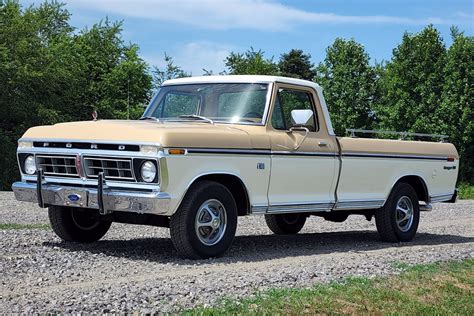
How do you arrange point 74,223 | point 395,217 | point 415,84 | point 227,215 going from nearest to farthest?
point 227,215
point 74,223
point 395,217
point 415,84

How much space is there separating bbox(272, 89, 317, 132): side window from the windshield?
0.75ft

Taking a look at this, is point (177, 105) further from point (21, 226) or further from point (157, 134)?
point (21, 226)

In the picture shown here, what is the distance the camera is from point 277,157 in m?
9.36

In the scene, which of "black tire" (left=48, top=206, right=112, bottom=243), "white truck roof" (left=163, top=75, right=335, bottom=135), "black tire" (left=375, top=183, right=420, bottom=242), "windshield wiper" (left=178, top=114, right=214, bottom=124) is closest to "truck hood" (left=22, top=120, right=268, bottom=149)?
"windshield wiper" (left=178, top=114, right=214, bottom=124)

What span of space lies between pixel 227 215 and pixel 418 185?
14.6 ft

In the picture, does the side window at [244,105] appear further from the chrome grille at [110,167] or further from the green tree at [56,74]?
the green tree at [56,74]

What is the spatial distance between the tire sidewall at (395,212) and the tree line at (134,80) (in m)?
29.3

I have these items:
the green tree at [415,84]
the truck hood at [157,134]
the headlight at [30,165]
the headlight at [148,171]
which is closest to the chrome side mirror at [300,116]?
the truck hood at [157,134]

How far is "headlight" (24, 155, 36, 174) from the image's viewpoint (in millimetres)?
9165

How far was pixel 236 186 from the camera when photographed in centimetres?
912

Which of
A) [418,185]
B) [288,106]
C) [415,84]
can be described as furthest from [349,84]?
[288,106]

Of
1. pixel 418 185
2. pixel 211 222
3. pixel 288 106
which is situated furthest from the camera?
pixel 418 185

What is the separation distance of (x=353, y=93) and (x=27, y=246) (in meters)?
48.8

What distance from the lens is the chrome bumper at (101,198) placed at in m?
8.05
